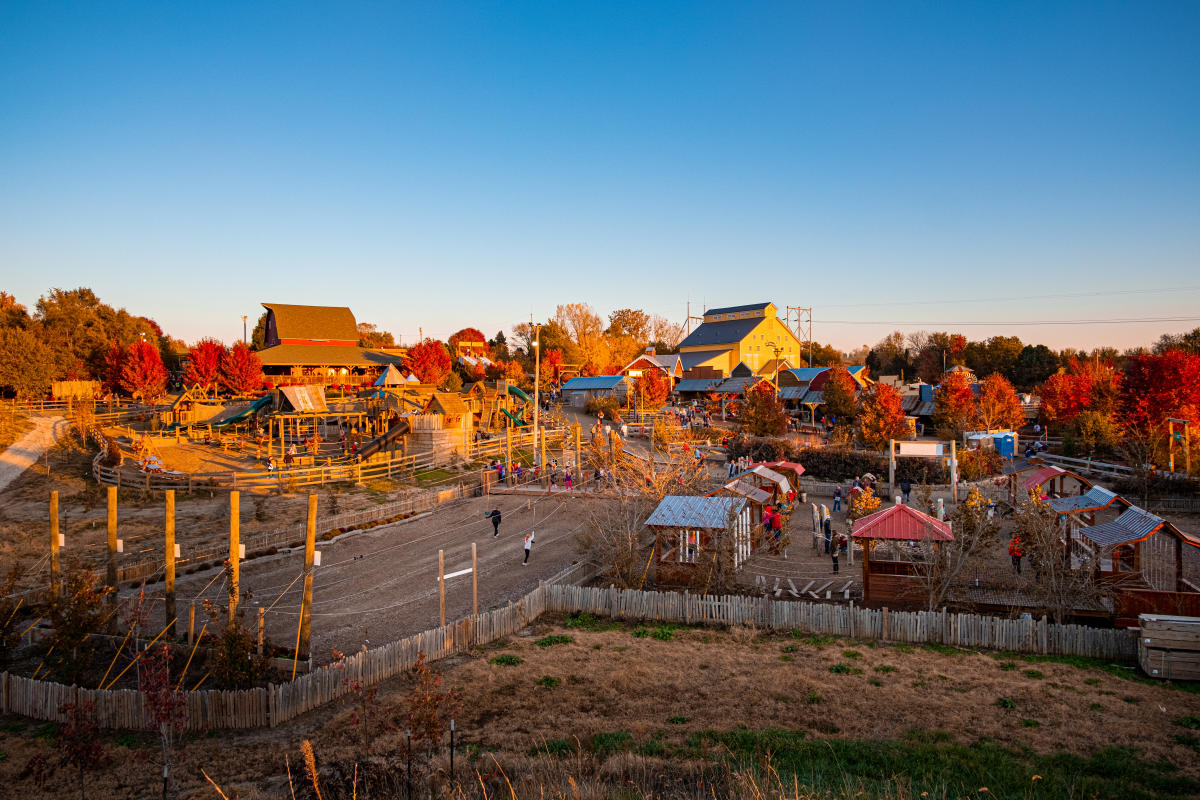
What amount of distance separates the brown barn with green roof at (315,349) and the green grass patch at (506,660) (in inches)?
2196

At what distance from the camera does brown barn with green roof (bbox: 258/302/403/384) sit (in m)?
68.1

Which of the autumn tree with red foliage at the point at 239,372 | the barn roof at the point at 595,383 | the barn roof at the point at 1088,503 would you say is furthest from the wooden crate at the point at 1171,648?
the barn roof at the point at 595,383

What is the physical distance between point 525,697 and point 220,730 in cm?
547

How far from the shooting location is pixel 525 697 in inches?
516

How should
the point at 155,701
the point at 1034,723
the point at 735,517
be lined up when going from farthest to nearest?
the point at 735,517
the point at 1034,723
the point at 155,701

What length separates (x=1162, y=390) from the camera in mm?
38656

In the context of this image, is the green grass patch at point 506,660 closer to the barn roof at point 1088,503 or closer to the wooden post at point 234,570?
the wooden post at point 234,570

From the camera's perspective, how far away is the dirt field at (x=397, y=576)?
1766 centimetres

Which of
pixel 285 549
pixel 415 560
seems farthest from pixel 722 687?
pixel 285 549

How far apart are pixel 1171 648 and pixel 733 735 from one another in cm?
992

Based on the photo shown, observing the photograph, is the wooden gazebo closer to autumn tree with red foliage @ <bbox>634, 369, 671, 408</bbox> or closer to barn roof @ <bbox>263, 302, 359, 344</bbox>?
autumn tree with red foliage @ <bbox>634, 369, 671, 408</bbox>

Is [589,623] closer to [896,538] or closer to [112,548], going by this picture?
[896,538]

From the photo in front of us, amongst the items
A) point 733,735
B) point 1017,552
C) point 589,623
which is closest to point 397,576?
point 589,623

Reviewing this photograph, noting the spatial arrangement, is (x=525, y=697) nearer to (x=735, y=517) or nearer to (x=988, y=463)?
(x=735, y=517)
